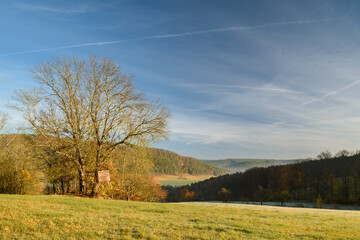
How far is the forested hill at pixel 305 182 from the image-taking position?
285 feet

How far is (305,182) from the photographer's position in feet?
332

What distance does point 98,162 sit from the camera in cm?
2852

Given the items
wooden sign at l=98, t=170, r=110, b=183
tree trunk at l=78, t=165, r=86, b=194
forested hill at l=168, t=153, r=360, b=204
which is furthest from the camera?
forested hill at l=168, t=153, r=360, b=204

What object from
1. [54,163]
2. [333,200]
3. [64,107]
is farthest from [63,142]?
[333,200]

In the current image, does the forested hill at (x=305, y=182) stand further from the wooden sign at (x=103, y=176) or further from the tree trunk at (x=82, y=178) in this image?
the tree trunk at (x=82, y=178)

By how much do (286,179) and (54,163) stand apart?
102m

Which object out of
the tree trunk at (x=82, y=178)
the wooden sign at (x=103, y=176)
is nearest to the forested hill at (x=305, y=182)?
the wooden sign at (x=103, y=176)

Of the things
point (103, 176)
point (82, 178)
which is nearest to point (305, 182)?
point (103, 176)

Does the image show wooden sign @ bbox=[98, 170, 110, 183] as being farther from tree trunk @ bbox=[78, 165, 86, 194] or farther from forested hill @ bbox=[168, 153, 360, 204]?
forested hill @ bbox=[168, 153, 360, 204]

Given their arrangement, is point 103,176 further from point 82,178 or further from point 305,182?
point 305,182

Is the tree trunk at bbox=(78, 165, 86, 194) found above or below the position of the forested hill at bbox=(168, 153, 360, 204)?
above

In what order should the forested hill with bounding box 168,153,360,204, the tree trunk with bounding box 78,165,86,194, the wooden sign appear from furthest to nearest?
the forested hill with bounding box 168,153,360,204 < the tree trunk with bounding box 78,165,86,194 < the wooden sign

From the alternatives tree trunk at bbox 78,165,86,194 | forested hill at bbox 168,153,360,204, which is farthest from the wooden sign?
forested hill at bbox 168,153,360,204

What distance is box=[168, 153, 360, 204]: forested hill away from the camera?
87000 millimetres
